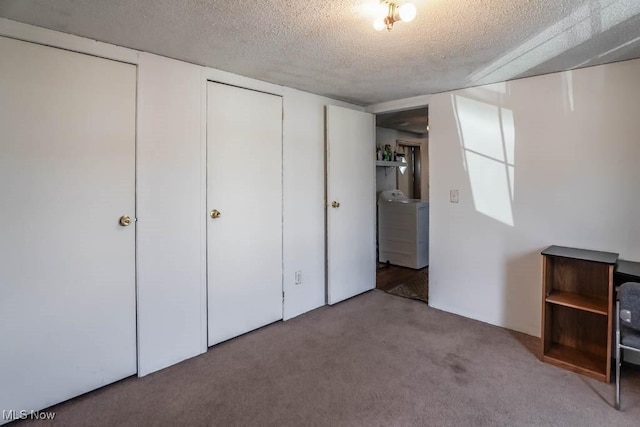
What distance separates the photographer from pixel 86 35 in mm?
1952

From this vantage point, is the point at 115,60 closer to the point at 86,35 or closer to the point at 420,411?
the point at 86,35

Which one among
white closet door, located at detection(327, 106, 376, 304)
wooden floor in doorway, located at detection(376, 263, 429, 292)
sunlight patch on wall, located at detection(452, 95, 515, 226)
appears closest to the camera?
sunlight patch on wall, located at detection(452, 95, 515, 226)

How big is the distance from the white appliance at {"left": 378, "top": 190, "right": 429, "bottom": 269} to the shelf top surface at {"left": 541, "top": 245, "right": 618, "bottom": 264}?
224 centimetres

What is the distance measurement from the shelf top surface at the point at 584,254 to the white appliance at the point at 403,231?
2.24m

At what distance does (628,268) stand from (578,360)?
2.33 ft

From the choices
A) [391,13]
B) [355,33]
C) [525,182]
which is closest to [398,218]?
[525,182]

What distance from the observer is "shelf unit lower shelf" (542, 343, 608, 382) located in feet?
7.22

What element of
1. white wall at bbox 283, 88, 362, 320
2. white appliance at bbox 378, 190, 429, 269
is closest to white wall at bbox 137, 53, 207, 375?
white wall at bbox 283, 88, 362, 320

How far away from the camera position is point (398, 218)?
16.2 feet

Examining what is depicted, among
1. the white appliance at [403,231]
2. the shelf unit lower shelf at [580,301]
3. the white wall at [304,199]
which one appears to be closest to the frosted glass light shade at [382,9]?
the white wall at [304,199]

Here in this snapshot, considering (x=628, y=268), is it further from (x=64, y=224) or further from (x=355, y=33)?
(x=64, y=224)

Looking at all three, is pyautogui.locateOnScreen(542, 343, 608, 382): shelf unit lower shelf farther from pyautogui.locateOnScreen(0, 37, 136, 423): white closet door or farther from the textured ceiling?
pyautogui.locateOnScreen(0, 37, 136, 423): white closet door

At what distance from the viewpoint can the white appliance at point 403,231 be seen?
4773 millimetres

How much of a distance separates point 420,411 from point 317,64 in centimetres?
232
